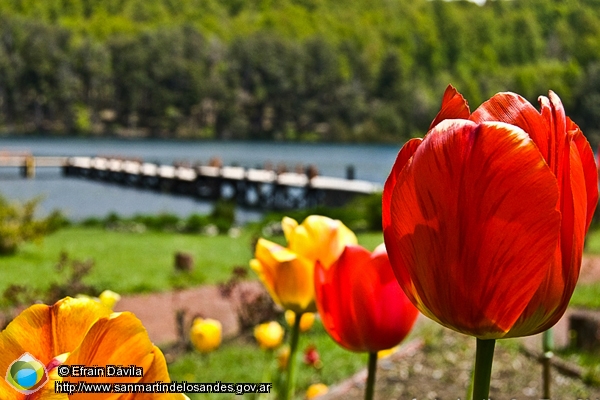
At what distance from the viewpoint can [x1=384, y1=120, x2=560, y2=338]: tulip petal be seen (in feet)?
1.11

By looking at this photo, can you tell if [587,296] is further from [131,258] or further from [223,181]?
[223,181]

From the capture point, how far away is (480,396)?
33cm

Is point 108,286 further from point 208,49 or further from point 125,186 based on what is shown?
point 208,49

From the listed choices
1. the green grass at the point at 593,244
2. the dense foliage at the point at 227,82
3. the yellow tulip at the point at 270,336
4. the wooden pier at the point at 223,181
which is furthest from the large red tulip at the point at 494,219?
the dense foliage at the point at 227,82

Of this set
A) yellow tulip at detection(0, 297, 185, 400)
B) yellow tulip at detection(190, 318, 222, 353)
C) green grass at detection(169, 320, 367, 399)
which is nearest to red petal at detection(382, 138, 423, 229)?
yellow tulip at detection(0, 297, 185, 400)

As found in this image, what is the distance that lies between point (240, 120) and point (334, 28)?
37383mm

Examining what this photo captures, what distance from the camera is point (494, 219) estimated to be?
1.15ft

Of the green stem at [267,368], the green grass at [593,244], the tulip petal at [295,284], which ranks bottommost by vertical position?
the green grass at [593,244]

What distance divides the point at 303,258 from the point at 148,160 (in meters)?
49.7

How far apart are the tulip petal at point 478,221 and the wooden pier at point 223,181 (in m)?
17.2

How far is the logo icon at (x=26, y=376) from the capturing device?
10.6 inches

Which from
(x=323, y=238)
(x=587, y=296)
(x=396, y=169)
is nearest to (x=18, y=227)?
(x=587, y=296)

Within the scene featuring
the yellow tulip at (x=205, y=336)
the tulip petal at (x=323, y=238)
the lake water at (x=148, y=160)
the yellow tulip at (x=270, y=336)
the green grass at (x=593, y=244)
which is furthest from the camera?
the lake water at (x=148, y=160)

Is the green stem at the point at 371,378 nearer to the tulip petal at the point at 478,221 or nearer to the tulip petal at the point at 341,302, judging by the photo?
the tulip petal at the point at 341,302
